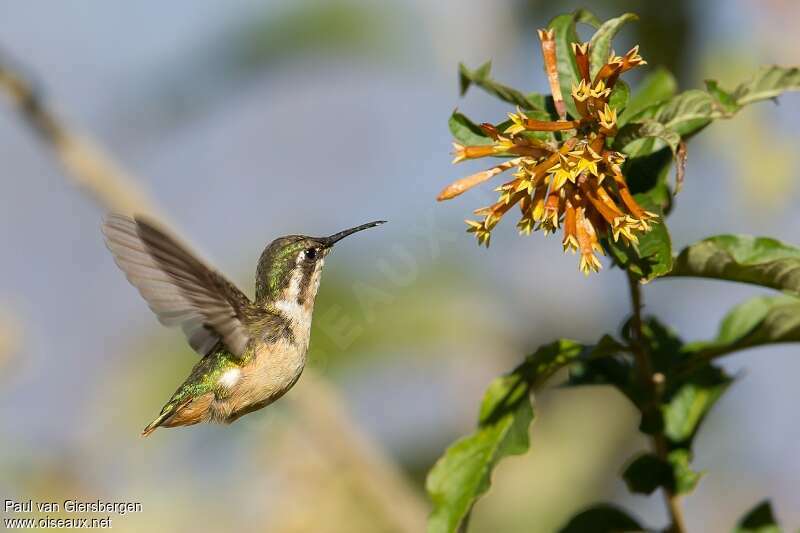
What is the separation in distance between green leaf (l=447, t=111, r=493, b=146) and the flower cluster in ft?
0.26

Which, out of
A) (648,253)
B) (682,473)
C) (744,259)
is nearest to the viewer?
(648,253)

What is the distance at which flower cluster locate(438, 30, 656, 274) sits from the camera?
1894mm

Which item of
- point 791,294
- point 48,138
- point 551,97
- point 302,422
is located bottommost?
point 302,422

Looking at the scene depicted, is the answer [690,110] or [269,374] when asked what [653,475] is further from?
[269,374]

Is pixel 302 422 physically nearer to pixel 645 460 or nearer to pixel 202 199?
pixel 645 460

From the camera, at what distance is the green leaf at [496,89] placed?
207cm

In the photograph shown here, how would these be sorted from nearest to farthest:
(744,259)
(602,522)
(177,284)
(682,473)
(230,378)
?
1. (744,259)
2. (682,473)
3. (602,522)
4. (177,284)
5. (230,378)

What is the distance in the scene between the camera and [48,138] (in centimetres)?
409

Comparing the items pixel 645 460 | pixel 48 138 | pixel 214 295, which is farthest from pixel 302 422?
pixel 645 460

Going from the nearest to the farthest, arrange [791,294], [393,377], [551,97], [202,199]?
1. [791,294]
2. [551,97]
3. [393,377]
4. [202,199]

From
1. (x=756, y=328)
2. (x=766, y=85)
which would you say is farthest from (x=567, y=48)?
(x=756, y=328)

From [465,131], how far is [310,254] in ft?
2.87

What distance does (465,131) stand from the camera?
2127mm

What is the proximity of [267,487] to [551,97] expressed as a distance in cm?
308
